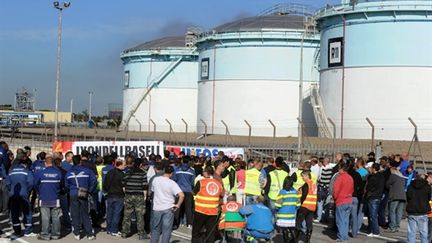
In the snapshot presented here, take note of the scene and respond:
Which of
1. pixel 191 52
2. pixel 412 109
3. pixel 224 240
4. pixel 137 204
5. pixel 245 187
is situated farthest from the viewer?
pixel 191 52

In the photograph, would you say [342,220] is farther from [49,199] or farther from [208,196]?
[49,199]

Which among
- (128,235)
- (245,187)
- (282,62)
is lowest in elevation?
(128,235)

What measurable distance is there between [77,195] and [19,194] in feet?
4.31

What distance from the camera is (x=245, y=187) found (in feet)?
49.6

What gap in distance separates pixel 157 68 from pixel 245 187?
52.9 m

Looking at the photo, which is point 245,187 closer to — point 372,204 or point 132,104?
point 372,204

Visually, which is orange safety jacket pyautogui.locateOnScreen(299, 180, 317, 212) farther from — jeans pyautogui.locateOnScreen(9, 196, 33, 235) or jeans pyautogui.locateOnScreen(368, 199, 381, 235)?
jeans pyautogui.locateOnScreen(9, 196, 33, 235)

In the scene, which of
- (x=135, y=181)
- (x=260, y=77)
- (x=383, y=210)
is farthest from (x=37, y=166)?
(x=260, y=77)

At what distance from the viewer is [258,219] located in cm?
1091

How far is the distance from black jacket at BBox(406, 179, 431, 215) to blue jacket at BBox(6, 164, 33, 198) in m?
8.00

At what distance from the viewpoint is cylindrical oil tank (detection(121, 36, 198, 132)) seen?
65.3m

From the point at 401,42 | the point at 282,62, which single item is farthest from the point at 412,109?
the point at 282,62

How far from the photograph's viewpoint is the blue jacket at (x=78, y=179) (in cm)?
1360

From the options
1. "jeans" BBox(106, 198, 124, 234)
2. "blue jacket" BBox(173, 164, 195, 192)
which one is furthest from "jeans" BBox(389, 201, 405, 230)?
"jeans" BBox(106, 198, 124, 234)
